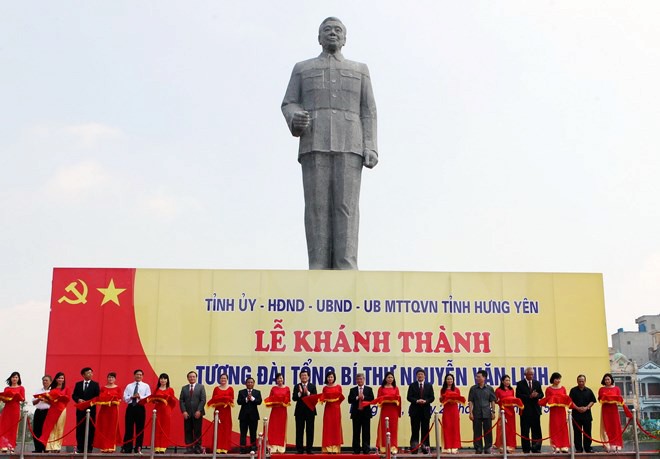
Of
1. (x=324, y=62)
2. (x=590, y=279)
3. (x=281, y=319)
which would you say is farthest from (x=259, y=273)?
(x=590, y=279)

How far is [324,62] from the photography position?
1446 centimetres

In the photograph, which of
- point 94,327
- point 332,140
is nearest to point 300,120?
point 332,140

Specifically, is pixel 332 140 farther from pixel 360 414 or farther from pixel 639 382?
pixel 639 382

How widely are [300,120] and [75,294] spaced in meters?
5.01

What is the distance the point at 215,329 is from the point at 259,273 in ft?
3.99

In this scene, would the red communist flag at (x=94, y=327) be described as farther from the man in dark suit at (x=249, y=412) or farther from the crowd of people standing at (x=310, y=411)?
the man in dark suit at (x=249, y=412)

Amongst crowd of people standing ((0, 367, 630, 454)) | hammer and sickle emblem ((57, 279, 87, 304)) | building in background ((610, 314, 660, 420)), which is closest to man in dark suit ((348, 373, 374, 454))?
crowd of people standing ((0, 367, 630, 454))

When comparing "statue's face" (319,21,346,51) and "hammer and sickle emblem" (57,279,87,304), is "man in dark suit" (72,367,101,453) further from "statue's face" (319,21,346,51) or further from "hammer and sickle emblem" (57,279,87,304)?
"statue's face" (319,21,346,51)

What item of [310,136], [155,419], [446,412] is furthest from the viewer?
[310,136]

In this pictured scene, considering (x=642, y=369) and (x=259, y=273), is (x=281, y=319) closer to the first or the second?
(x=259, y=273)

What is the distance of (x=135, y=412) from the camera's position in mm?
11469

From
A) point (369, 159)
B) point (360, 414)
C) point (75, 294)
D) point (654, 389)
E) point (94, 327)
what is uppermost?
point (369, 159)

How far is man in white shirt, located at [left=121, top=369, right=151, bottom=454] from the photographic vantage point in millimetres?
11391

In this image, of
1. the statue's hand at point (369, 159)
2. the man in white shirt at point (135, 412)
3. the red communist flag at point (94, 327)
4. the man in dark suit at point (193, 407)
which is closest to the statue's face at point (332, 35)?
the statue's hand at point (369, 159)
